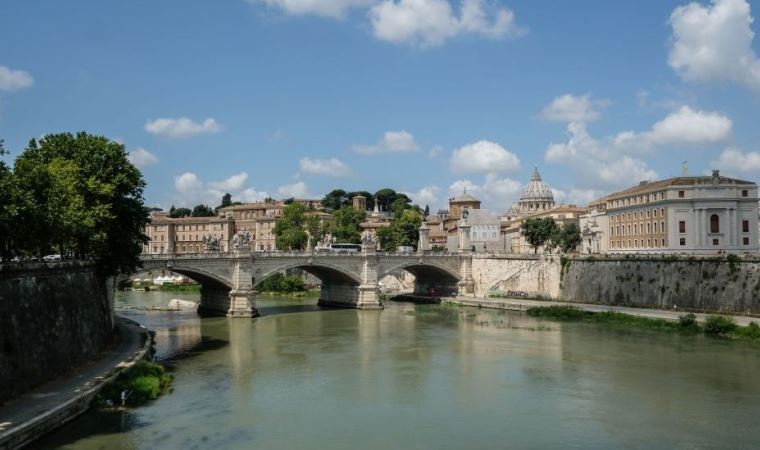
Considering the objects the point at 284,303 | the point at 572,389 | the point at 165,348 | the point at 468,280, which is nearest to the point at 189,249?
the point at 284,303

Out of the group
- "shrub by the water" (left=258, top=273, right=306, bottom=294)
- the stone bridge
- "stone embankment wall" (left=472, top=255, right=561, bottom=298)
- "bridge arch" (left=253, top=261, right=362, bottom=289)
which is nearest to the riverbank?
the stone bridge

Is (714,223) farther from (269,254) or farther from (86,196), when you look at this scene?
(86,196)

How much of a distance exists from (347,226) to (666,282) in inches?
1936

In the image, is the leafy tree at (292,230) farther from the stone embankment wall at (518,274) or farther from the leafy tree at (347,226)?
the stone embankment wall at (518,274)

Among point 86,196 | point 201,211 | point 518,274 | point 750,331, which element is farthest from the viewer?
point 201,211

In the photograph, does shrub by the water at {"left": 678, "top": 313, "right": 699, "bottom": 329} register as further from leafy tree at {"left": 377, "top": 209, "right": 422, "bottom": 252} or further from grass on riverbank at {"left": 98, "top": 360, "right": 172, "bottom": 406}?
leafy tree at {"left": 377, "top": 209, "right": 422, "bottom": 252}

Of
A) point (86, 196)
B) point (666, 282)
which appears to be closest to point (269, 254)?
point (86, 196)

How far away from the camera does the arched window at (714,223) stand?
51.5 meters

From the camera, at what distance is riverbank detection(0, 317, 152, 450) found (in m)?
15.7

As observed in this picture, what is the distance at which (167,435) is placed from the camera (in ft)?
59.2

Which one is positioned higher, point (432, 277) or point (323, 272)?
point (323, 272)

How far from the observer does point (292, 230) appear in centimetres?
8206

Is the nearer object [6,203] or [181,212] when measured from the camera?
[6,203]

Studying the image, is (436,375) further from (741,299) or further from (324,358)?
(741,299)
